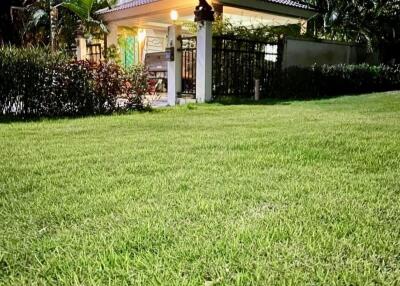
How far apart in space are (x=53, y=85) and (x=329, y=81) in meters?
8.56

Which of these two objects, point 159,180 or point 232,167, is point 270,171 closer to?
point 232,167

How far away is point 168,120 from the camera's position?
24.0 feet

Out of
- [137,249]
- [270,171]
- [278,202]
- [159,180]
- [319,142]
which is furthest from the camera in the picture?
[319,142]

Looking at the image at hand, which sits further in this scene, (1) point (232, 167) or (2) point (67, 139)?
(2) point (67, 139)

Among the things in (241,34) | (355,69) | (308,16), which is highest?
(308,16)

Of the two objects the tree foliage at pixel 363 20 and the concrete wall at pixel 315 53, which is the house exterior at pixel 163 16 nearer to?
the tree foliage at pixel 363 20

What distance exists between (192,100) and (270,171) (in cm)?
835

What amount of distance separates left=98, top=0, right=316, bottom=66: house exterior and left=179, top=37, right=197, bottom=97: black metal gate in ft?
6.75

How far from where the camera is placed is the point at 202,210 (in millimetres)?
2607

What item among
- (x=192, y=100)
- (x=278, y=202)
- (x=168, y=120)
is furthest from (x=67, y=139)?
(x=192, y=100)

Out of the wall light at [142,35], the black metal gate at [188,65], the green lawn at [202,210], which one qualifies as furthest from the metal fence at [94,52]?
the green lawn at [202,210]

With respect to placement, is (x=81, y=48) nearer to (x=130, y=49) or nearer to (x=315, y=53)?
(x=130, y=49)

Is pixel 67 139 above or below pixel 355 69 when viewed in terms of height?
below

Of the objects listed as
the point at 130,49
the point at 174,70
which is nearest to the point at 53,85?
the point at 174,70
